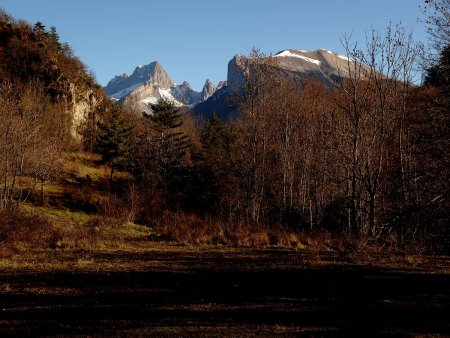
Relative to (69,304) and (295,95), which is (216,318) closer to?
(69,304)

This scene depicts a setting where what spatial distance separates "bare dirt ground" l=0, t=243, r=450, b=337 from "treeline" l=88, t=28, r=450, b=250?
1.42m

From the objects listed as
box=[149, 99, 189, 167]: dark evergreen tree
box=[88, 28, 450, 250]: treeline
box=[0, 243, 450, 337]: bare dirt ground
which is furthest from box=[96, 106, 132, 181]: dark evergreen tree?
box=[0, 243, 450, 337]: bare dirt ground

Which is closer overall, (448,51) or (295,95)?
(448,51)

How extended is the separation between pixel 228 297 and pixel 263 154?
20.5m

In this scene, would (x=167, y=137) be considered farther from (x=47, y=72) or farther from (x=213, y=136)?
(x=47, y=72)

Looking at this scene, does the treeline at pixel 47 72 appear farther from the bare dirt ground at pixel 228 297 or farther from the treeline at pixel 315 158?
the bare dirt ground at pixel 228 297

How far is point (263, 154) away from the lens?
29.1 m

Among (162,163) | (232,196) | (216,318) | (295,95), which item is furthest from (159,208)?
(216,318)

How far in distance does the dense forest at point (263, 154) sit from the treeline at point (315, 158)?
0.42 ft

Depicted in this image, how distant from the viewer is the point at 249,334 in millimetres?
6445

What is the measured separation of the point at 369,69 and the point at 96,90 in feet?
147

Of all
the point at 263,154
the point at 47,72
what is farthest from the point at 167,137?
the point at 263,154

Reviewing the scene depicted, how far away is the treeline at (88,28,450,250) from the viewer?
13.1m

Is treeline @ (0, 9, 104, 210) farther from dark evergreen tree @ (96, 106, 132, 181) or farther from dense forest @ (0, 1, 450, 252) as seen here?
dark evergreen tree @ (96, 106, 132, 181)
